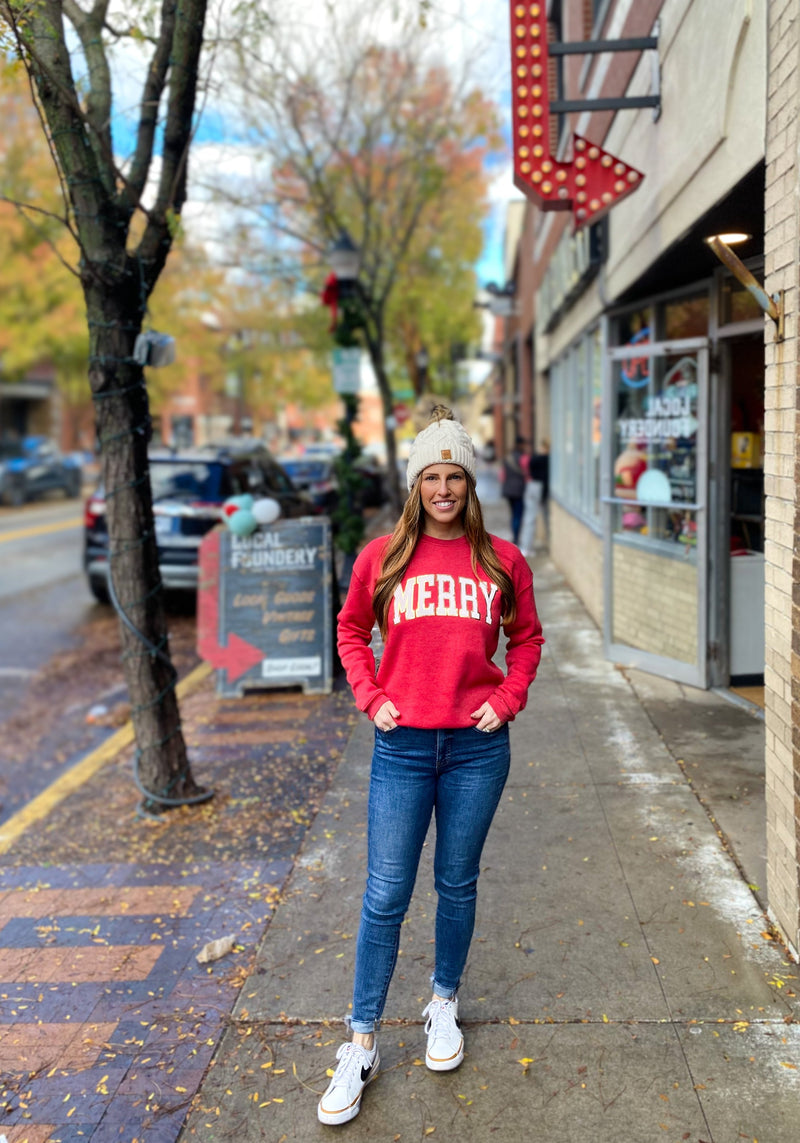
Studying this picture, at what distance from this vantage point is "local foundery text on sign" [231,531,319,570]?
25.3 feet

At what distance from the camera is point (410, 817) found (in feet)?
9.55

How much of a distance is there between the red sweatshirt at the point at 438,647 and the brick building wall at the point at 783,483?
3.39 ft

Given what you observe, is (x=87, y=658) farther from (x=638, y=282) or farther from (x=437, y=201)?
(x=437, y=201)

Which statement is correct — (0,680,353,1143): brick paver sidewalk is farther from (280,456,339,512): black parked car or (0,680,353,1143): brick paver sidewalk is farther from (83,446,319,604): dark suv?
(280,456,339,512): black parked car

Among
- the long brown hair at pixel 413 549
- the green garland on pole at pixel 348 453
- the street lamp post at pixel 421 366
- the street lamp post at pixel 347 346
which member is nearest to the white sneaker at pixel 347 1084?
the long brown hair at pixel 413 549

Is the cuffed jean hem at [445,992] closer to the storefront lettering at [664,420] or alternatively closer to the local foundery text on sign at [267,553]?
the storefront lettering at [664,420]

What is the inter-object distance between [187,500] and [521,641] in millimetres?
8007

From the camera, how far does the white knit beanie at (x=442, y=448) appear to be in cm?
292

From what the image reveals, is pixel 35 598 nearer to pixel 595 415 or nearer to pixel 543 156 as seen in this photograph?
pixel 595 415

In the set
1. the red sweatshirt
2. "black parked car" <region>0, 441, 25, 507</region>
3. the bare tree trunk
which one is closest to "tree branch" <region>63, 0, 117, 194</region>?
the bare tree trunk

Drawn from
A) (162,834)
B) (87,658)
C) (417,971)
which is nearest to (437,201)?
(87,658)

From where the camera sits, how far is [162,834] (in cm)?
522

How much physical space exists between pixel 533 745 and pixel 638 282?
3.33 metres

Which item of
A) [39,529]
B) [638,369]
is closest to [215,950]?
[638,369]
